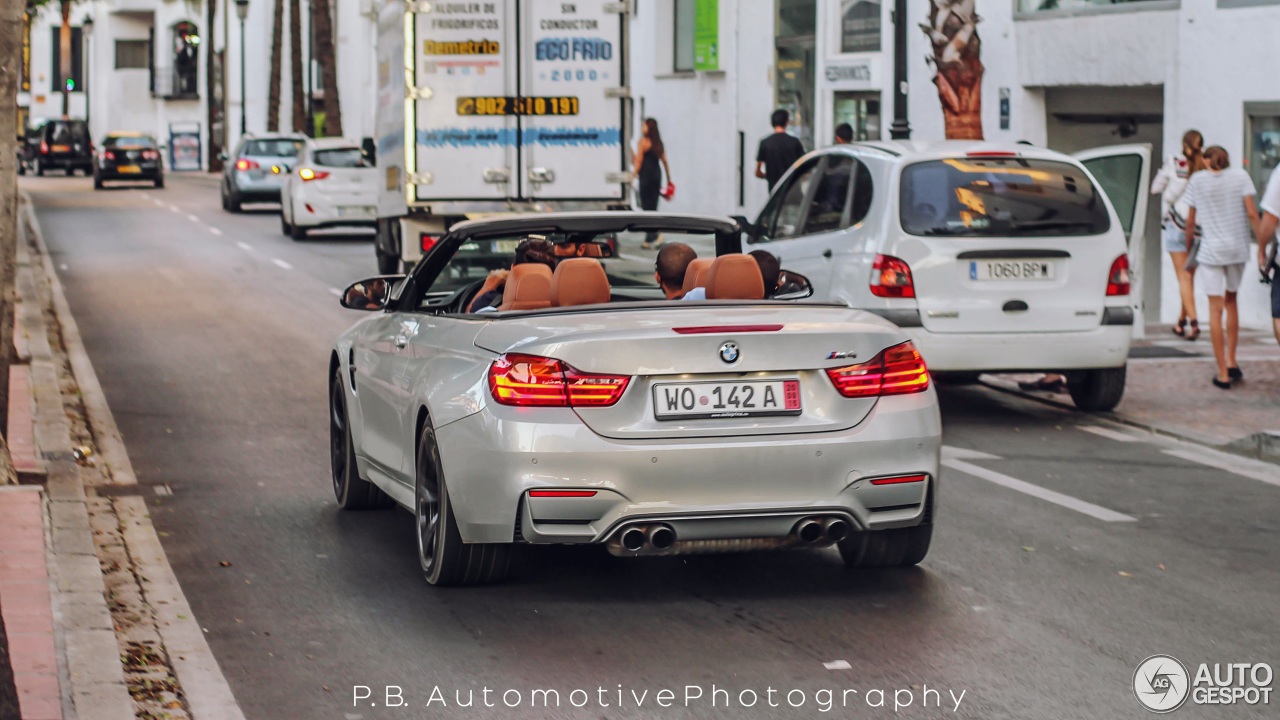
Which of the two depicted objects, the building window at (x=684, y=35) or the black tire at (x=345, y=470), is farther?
the building window at (x=684, y=35)

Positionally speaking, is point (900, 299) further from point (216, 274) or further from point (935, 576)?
point (216, 274)

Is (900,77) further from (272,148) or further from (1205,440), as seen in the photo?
(272,148)

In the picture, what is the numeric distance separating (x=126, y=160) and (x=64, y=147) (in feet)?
54.7

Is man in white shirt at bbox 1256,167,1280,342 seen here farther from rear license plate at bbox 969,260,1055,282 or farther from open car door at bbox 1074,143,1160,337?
rear license plate at bbox 969,260,1055,282

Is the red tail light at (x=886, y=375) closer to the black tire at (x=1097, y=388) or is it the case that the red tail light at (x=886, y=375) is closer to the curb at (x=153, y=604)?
the curb at (x=153, y=604)

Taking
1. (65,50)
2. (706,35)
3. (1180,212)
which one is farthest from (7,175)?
(65,50)

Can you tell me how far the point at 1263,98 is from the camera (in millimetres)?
18641

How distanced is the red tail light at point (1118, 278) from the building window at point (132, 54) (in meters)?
87.8

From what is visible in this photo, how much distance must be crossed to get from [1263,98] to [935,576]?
1259cm

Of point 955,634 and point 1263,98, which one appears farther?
point 1263,98

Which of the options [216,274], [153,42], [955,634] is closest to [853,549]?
[955,634]

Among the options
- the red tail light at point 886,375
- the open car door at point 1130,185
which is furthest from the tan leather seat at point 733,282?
the open car door at point 1130,185

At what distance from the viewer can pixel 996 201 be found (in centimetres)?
1187

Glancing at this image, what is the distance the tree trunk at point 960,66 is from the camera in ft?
68.5
